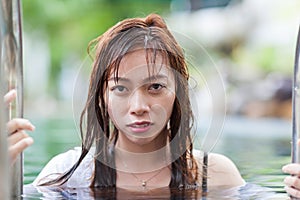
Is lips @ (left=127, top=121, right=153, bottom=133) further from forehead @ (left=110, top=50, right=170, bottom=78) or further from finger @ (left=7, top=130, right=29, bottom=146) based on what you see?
finger @ (left=7, top=130, right=29, bottom=146)

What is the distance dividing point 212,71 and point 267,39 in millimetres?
8594

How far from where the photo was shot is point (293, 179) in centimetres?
151

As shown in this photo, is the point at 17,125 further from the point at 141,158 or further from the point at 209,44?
the point at 209,44

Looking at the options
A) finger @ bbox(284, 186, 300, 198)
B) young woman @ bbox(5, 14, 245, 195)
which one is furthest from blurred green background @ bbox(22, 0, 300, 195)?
finger @ bbox(284, 186, 300, 198)

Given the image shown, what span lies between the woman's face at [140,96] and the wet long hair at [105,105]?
0.06 feet

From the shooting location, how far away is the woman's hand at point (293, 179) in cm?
147

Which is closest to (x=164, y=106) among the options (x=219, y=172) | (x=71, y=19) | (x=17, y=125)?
(x=219, y=172)

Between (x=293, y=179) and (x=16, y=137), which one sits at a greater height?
(x=16, y=137)

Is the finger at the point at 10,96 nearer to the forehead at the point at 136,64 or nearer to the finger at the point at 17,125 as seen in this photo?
the finger at the point at 17,125

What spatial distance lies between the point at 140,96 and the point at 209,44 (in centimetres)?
787

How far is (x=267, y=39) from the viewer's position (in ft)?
Result: 34.4

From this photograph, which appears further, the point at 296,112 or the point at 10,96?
Result: the point at 296,112

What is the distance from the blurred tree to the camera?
10055 millimetres

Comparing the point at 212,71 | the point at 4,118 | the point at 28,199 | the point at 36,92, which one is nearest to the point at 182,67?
the point at 212,71
